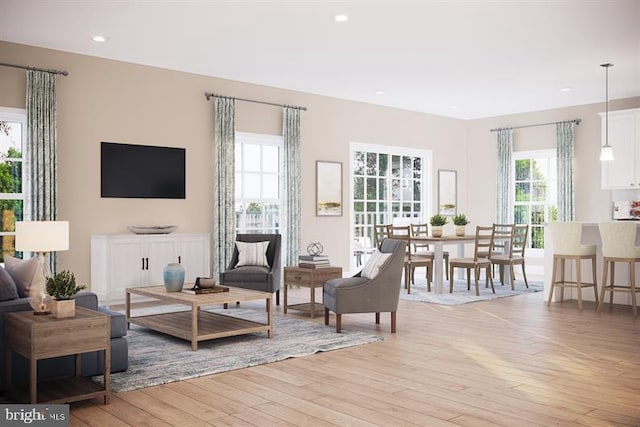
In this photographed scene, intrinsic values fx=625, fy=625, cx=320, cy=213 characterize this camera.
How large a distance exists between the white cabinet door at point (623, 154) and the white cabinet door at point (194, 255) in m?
6.29

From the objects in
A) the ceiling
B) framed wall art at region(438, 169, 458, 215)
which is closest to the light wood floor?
the ceiling

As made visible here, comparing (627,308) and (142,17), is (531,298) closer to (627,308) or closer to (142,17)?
(627,308)

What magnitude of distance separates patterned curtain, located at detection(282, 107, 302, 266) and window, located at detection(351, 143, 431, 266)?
135 cm

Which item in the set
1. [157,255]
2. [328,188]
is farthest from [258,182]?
[157,255]

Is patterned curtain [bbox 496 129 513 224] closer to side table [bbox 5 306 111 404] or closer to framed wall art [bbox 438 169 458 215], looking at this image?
framed wall art [bbox 438 169 458 215]

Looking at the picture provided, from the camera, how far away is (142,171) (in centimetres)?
782

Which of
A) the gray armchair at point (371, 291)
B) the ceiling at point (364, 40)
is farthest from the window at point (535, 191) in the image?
the gray armchair at point (371, 291)

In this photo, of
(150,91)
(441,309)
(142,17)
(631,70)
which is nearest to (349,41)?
(142,17)

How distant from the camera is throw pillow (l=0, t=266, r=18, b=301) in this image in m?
3.98

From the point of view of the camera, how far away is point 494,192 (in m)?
11.9

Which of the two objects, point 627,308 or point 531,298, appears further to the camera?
point 531,298

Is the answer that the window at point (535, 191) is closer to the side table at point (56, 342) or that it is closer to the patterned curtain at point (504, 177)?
the patterned curtain at point (504, 177)

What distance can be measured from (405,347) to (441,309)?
7.16 feet

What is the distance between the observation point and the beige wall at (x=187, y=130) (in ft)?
23.7
